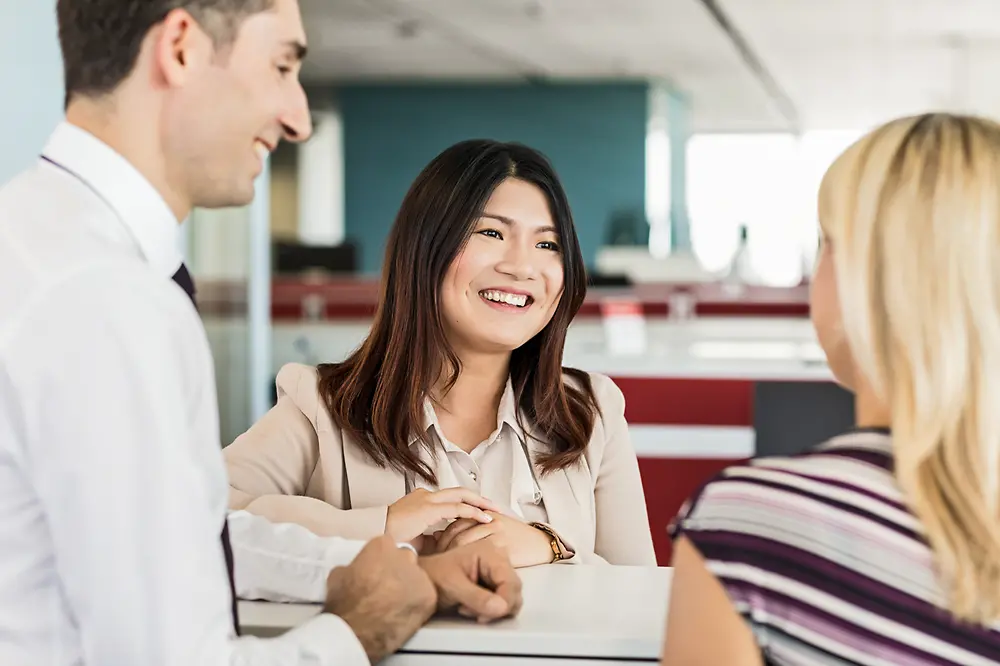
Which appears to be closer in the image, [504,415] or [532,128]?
[504,415]

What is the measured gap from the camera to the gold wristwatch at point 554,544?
166cm

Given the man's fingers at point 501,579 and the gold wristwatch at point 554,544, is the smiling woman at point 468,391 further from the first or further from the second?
the man's fingers at point 501,579

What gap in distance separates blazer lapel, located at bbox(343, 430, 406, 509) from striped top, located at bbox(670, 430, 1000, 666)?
2.93ft

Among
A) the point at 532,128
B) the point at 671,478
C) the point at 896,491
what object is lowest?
the point at 671,478

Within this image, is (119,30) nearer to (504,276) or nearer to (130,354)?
(130,354)

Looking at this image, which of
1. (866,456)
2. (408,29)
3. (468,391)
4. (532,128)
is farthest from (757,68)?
(866,456)

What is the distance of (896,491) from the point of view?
97 centimetres

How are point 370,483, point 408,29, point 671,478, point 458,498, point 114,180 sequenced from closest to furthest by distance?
point 114,180 < point 458,498 < point 370,483 < point 671,478 < point 408,29

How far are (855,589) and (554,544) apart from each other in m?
0.73

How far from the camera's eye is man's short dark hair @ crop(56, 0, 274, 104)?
104 cm

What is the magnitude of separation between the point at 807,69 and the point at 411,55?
401cm

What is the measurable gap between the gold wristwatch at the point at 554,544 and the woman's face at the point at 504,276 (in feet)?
1.09

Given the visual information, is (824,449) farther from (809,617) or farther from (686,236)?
(686,236)

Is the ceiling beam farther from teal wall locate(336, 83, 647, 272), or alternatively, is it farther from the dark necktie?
the dark necktie
